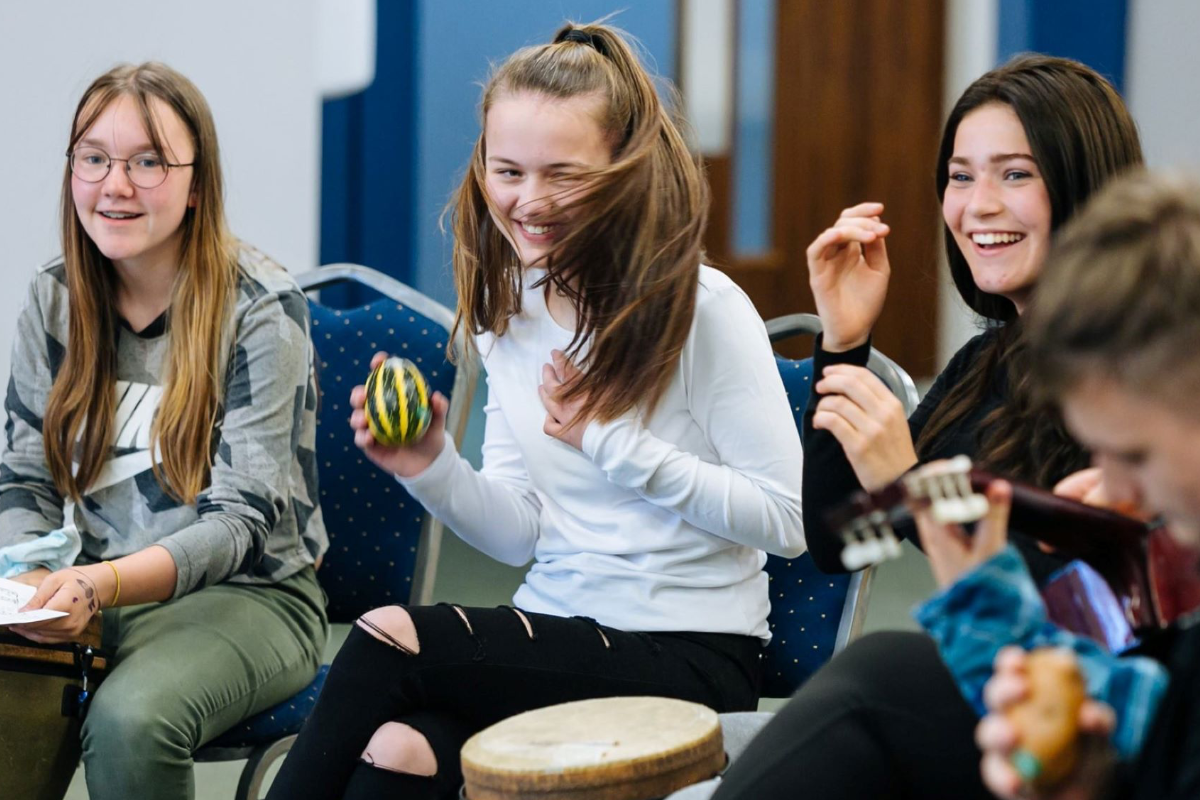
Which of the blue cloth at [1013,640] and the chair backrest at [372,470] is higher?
the blue cloth at [1013,640]

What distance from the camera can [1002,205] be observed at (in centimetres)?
148

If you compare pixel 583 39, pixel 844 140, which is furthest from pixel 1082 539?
pixel 844 140

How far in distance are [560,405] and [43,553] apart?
0.67 m

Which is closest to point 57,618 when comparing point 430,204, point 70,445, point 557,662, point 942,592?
point 70,445

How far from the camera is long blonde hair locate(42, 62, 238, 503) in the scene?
1.80 meters

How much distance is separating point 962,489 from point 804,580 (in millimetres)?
790

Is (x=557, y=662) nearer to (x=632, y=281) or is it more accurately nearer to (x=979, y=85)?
(x=632, y=281)

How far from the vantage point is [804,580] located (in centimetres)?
169

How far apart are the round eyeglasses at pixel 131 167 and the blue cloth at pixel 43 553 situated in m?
0.45

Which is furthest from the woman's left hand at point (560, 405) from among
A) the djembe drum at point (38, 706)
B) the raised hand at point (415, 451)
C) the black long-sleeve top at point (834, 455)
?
the djembe drum at point (38, 706)

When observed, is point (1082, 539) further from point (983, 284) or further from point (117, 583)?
point (117, 583)

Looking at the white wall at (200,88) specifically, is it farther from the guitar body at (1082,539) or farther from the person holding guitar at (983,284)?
the guitar body at (1082,539)

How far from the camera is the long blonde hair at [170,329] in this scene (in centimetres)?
180

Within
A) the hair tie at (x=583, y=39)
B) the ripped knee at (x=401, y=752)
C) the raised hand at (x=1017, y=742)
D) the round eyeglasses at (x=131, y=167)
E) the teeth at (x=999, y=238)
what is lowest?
the ripped knee at (x=401, y=752)
